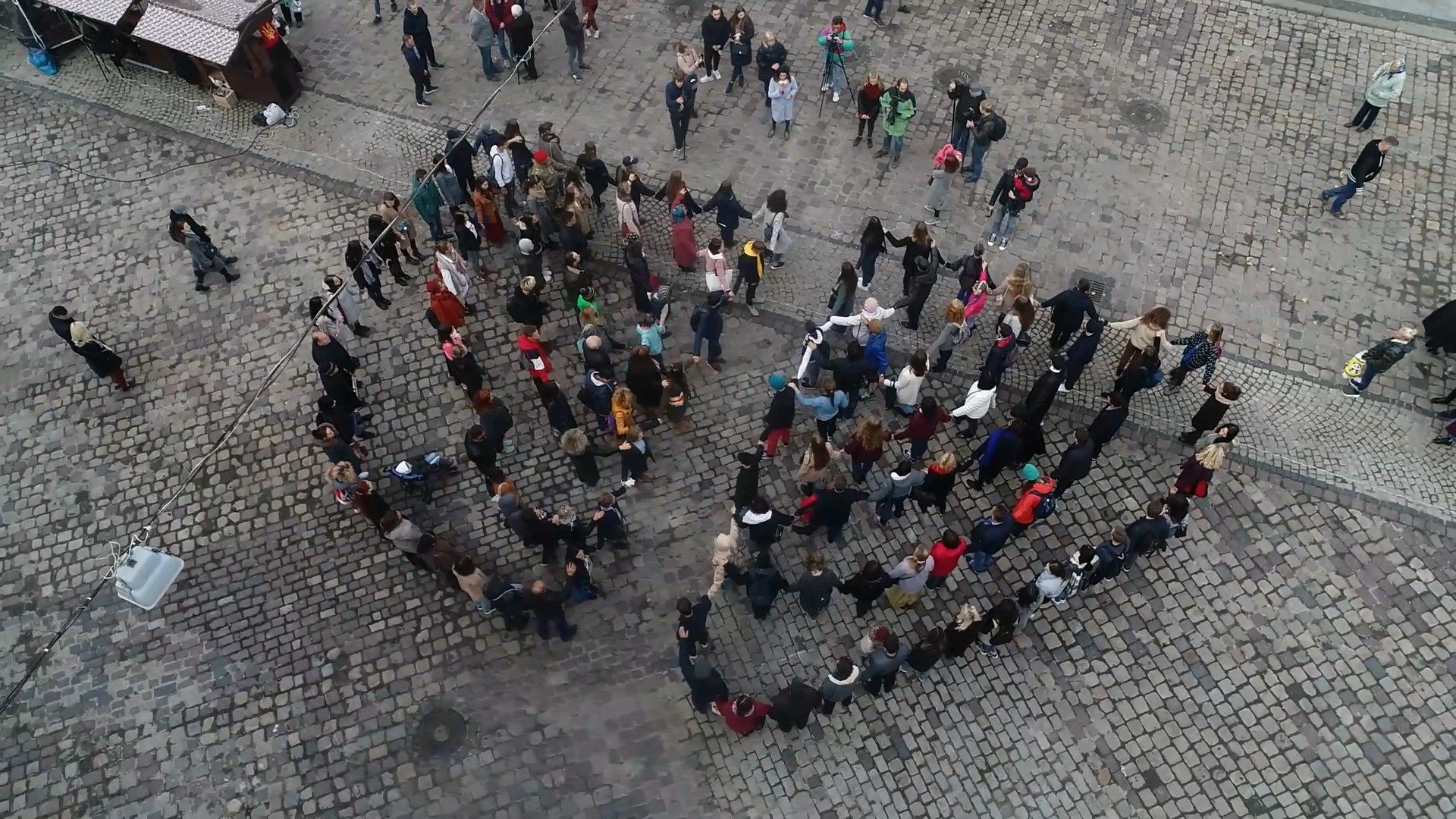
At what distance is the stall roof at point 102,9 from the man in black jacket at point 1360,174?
2245cm

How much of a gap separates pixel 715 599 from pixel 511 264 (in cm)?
706

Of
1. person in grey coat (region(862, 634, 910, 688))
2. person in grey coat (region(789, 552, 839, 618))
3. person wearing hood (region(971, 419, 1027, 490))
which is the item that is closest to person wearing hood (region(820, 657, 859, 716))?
person in grey coat (region(862, 634, 910, 688))

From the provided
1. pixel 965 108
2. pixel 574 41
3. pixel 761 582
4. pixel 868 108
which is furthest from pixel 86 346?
pixel 965 108

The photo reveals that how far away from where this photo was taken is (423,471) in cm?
1332

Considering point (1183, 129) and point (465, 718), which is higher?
point (1183, 129)

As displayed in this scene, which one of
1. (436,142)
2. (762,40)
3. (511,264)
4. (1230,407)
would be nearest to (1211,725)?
(1230,407)

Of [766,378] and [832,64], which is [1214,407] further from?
[832,64]

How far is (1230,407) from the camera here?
1424cm

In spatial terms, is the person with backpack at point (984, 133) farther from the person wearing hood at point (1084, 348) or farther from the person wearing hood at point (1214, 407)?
the person wearing hood at point (1214, 407)

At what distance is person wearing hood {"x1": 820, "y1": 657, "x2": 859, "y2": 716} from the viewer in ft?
33.3

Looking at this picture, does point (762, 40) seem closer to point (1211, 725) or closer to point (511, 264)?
point (511, 264)

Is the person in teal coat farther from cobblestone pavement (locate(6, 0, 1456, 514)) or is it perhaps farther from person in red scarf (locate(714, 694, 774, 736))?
person in red scarf (locate(714, 694, 774, 736))

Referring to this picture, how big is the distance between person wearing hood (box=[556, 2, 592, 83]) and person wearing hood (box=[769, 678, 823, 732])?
12.8m

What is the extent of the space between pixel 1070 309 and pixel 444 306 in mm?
9355
